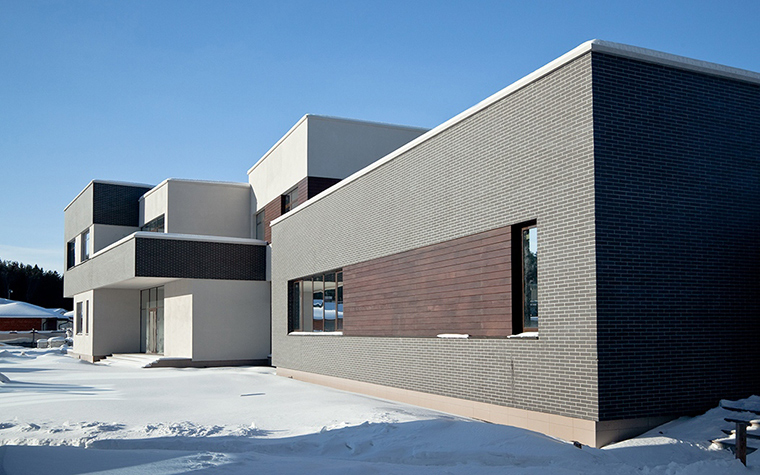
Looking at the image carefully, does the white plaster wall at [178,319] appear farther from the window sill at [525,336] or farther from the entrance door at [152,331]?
the window sill at [525,336]

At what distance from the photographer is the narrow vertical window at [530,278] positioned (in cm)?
1143

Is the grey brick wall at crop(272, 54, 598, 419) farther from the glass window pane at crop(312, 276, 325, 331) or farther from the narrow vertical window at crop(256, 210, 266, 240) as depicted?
the narrow vertical window at crop(256, 210, 266, 240)

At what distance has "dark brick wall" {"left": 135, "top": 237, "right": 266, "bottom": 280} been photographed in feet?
83.9

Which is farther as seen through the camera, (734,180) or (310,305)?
(310,305)

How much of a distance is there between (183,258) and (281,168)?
4995 millimetres

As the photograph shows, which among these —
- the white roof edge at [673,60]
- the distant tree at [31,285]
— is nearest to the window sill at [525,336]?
the white roof edge at [673,60]

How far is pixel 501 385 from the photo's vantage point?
1194 centimetres

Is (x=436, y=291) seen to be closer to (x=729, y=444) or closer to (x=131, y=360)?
(x=729, y=444)

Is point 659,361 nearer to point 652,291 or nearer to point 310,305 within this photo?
point 652,291

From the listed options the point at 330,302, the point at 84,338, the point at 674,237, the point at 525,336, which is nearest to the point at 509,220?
the point at 525,336

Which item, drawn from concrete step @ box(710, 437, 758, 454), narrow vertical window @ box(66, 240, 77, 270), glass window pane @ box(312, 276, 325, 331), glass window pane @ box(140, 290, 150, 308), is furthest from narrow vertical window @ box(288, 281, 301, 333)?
narrow vertical window @ box(66, 240, 77, 270)

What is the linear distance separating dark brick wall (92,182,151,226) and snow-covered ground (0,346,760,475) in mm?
22617

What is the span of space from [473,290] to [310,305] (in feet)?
32.2

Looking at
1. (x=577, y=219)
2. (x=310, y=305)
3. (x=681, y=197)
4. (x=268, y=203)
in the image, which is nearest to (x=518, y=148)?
(x=577, y=219)
